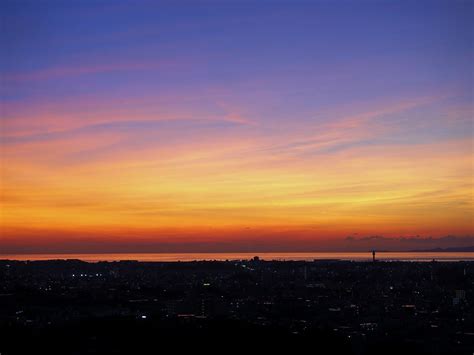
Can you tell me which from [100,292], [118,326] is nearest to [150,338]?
[118,326]

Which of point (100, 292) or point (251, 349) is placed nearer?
point (251, 349)

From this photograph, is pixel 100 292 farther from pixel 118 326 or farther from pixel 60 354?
pixel 60 354

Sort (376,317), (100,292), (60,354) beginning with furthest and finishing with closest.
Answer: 1. (100,292)
2. (376,317)
3. (60,354)

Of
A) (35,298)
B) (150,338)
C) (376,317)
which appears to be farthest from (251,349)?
(35,298)

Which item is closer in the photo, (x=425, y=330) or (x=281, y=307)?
(x=425, y=330)

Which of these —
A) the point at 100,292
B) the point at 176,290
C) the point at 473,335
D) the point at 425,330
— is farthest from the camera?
the point at 176,290

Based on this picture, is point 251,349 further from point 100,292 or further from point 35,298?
point 100,292
